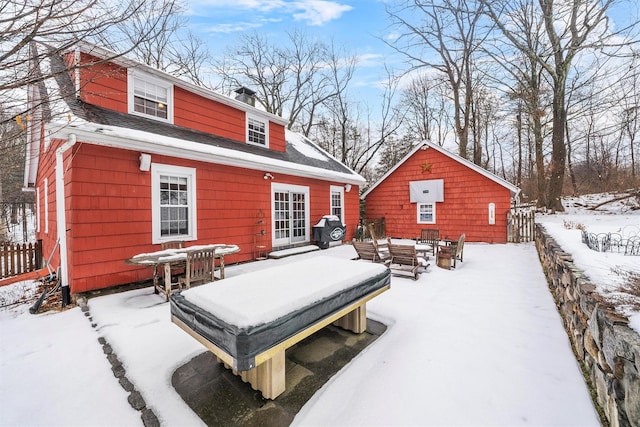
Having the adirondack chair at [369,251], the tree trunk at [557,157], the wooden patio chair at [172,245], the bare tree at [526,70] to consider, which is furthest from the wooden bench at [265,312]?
the bare tree at [526,70]

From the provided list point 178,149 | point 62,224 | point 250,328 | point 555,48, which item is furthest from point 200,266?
point 555,48

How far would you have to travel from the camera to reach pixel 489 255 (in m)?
8.09

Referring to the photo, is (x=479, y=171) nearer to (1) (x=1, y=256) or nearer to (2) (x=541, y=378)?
(2) (x=541, y=378)

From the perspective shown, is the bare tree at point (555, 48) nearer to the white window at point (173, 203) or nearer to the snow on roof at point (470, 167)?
the snow on roof at point (470, 167)

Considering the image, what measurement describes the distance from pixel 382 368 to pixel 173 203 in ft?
18.1

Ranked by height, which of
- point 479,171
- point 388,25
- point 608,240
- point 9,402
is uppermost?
point 388,25

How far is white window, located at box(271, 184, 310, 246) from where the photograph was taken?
8.30 m

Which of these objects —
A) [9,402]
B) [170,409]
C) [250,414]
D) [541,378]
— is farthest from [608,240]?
[9,402]

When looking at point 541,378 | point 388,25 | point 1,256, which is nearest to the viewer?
point 541,378

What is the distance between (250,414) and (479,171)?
471 inches

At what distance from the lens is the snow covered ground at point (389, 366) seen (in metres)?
1.97

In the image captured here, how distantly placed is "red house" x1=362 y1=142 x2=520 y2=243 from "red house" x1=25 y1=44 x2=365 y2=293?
5.04 metres

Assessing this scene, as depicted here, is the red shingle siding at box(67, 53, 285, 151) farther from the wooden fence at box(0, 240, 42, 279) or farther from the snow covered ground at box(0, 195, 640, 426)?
the wooden fence at box(0, 240, 42, 279)

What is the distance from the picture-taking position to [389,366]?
2.54 m
